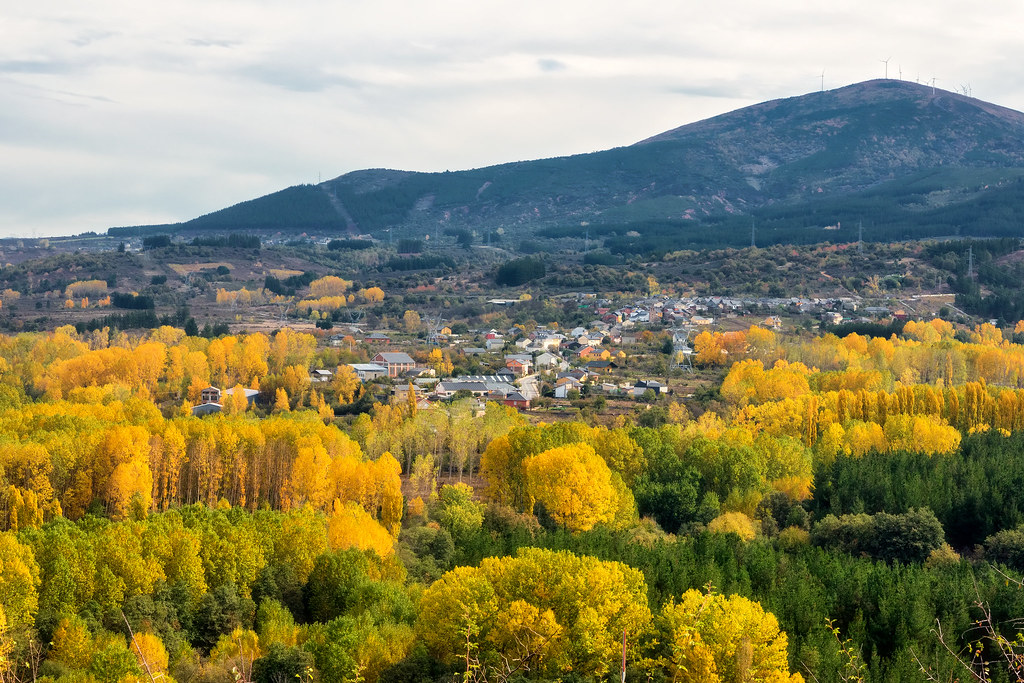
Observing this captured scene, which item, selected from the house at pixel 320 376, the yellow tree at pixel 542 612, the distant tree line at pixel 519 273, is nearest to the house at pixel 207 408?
the house at pixel 320 376

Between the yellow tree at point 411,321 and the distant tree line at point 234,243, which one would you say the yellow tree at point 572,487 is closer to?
the yellow tree at point 411,321

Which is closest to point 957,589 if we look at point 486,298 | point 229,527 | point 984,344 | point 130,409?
point 229,527

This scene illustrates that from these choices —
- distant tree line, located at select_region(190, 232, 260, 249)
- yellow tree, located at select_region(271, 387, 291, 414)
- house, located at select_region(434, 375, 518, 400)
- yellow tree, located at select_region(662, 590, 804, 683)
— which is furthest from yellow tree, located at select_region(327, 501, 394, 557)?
distant tree line, located at select_region(190, 232, 260, 249)

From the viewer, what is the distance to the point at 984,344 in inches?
3484

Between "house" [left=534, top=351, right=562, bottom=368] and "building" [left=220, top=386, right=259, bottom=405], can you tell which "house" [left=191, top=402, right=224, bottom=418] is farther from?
"house" [left=534, top=351, right=562, bottom=368]

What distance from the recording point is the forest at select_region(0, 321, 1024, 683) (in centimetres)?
2944

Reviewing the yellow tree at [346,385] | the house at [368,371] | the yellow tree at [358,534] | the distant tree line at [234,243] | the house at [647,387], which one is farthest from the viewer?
the distant tree line at [234,243]

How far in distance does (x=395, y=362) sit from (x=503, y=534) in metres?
41.1

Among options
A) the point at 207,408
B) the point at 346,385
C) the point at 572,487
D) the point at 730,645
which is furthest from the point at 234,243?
the point at 730,645

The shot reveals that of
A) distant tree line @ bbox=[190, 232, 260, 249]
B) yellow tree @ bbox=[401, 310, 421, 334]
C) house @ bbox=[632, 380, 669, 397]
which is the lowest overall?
house @ bbox=[632, 380, 669, 397]

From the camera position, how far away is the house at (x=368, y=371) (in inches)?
3078

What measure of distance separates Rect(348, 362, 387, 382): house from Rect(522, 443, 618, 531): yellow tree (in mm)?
30805

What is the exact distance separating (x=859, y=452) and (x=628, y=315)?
52422mm

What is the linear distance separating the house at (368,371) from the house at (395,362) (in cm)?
52
